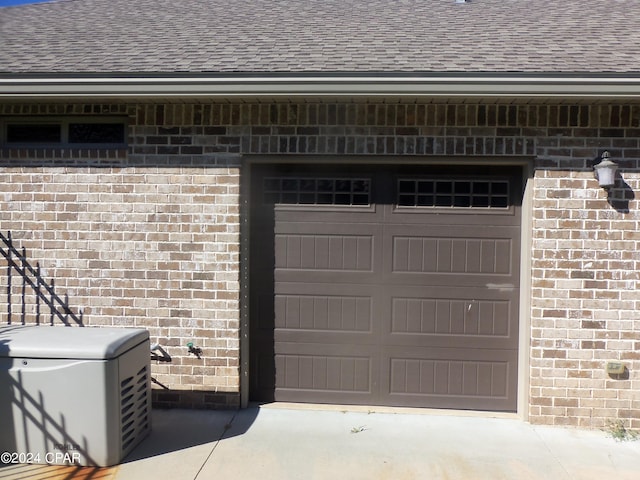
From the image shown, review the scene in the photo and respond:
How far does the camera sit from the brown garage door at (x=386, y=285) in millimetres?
5059

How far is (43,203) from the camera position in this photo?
5.08 meters

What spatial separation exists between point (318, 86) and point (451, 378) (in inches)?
122

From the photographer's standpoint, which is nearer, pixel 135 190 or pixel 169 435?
pixel 169 435

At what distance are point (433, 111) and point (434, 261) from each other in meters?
1.45

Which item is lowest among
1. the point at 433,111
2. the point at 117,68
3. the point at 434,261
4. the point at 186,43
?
the point at 434,261

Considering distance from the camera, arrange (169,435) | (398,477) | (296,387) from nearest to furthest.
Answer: (398,477), (169,435), (296,387)

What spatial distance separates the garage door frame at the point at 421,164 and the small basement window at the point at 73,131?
52.3 inches

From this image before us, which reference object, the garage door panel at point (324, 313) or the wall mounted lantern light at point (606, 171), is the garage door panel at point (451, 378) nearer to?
Answer: the garage door panel at point (324, 313)

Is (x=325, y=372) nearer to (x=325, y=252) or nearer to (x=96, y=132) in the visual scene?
(x=325, y=252)

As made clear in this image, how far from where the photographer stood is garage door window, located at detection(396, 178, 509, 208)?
5.05 metres

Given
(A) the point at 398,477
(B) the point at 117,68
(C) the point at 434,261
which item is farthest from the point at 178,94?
(A) the point at 398,477

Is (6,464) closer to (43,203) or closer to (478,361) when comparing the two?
(43,203)
